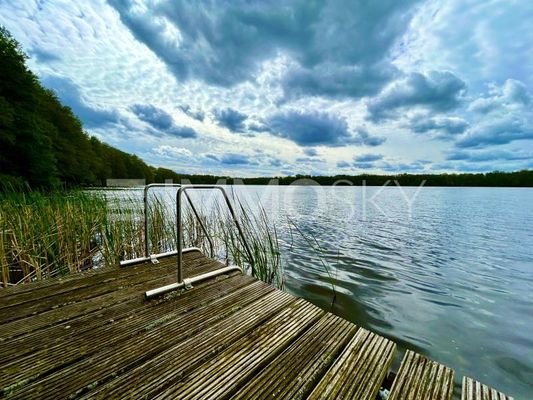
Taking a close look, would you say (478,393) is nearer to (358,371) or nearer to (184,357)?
(358,371)

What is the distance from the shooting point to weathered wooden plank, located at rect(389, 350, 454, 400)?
140cm

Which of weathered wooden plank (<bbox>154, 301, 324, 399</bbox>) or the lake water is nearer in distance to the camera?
weathered wooden plank (<bbox>154, 301, 324, 399</bbox>)

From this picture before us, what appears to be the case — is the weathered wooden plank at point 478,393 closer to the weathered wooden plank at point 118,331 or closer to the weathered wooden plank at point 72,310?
the weathered wooden plank at point 118,331

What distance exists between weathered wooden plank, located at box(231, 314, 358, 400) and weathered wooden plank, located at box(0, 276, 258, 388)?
82cm

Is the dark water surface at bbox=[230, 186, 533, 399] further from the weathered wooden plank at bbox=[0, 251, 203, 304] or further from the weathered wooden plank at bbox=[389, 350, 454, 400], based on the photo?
the weathered wooden plank at bbox=[0, 251, 203, 304]

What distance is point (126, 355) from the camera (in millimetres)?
1637

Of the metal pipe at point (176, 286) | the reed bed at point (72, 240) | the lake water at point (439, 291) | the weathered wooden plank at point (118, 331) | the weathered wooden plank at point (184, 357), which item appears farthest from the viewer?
the reed bed at point (72, 240)

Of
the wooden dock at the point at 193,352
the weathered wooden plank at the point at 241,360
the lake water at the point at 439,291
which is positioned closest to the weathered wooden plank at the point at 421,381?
the wooden dock at the point at 193,352

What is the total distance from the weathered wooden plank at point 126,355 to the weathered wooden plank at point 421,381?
3.94 feet

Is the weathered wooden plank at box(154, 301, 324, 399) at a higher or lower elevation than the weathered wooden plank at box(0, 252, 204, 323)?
higher

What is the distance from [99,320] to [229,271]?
151cm

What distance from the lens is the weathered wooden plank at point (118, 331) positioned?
1.51 metres

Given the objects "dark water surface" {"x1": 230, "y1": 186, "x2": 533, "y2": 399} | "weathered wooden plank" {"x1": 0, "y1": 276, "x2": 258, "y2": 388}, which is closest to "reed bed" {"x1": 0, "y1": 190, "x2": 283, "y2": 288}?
"dark water surface" {"x1": 230, "y1": 186, "x2": 533, "y2": 399}

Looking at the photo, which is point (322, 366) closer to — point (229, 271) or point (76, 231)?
point (229, 271)
